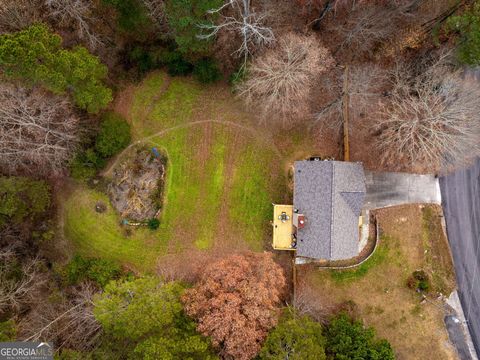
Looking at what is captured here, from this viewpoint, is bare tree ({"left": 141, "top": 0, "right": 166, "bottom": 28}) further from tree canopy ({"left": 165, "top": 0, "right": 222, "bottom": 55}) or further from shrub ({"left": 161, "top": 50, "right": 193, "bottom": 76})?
shrub ({"left": 161, "top": 50, "right": 193, "bottom": 76})

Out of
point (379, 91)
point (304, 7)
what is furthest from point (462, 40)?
point (304, 7)

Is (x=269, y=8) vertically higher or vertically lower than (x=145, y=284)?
higher

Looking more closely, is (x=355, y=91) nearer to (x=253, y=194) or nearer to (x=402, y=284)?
(x=253, y=194)

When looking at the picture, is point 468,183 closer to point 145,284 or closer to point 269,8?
point 269,8

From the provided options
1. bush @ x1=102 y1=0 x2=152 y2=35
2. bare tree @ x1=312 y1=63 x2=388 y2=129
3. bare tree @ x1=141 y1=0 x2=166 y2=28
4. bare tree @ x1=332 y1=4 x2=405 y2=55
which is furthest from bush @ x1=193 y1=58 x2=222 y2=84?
bare tree @ x1=332 y1=4 x2=405 y2=55

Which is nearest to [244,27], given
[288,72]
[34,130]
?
[288,72]
